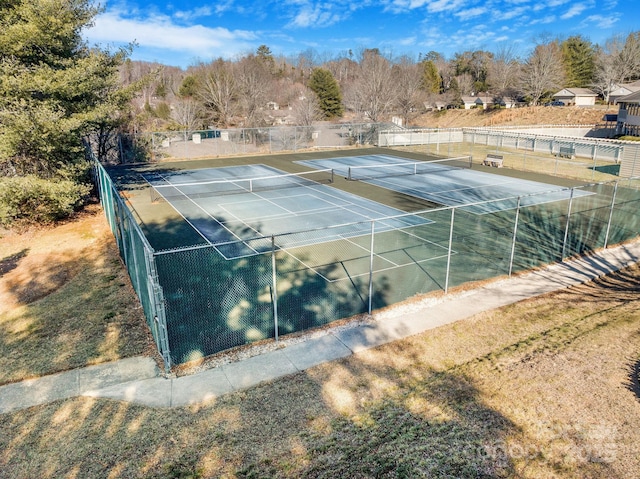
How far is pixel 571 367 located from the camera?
27.0 feet

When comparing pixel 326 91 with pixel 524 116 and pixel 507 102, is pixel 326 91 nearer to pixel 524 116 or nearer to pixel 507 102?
pixel 524 116

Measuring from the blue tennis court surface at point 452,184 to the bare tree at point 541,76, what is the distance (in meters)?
51.5

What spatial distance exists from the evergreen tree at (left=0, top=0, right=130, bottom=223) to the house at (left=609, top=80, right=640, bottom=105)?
6821cm

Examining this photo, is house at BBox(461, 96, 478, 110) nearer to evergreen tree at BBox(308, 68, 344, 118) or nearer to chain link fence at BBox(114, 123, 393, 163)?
evergreen tree at BBox(308, 68, 344, 118)

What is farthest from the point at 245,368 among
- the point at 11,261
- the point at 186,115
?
the point at 186,115

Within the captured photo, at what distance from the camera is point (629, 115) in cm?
4956

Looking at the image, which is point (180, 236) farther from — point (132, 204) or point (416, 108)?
point (416, 108)

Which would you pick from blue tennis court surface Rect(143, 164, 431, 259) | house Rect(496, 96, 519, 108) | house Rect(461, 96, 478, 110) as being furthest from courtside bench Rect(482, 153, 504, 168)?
house Rect(461, 96, 478, 110)

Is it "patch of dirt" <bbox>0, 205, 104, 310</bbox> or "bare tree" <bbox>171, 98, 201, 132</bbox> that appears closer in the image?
"patch of dirt" <bbox>0, 205, 104, 310</bbox>

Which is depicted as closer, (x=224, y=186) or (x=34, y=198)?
(x=34, y=198)

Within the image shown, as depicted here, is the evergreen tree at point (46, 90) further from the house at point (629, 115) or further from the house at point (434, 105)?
the house at point (434, 105)

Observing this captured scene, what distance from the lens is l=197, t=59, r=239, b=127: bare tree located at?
59.1 meters

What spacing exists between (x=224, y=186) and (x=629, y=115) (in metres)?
45.9

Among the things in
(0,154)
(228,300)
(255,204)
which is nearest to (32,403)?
(228,300)
